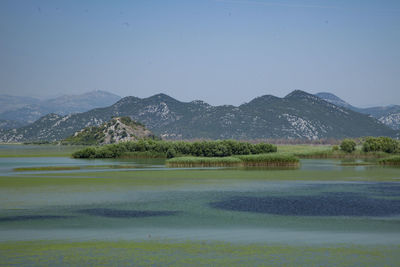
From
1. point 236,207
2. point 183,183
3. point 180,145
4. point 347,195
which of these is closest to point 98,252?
point 236,207

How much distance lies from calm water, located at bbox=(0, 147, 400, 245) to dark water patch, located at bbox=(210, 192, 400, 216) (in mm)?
77

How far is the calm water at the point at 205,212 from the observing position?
30422 millimetres

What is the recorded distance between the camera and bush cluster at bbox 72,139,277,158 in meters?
131

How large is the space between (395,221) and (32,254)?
23.9 metres

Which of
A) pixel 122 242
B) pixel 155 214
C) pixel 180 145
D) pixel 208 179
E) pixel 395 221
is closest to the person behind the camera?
pixel 122 242

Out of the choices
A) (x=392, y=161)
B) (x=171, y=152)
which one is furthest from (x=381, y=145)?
(x=171, y=152)

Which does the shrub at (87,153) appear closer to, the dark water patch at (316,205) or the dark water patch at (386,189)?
the dark water patch at (386,189)

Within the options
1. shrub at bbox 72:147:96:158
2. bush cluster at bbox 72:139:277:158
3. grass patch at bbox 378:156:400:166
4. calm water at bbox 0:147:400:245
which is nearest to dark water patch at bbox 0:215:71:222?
calm water at bbox 0:147:400:245

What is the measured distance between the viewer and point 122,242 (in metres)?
28.4

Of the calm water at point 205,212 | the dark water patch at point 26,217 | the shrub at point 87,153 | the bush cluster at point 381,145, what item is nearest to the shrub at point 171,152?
the shrub at point 87,153

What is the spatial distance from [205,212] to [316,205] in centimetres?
1050

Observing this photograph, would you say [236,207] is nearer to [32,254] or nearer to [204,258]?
[204,258]

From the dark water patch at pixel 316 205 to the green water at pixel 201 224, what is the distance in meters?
0.08

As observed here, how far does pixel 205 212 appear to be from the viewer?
129 feet
